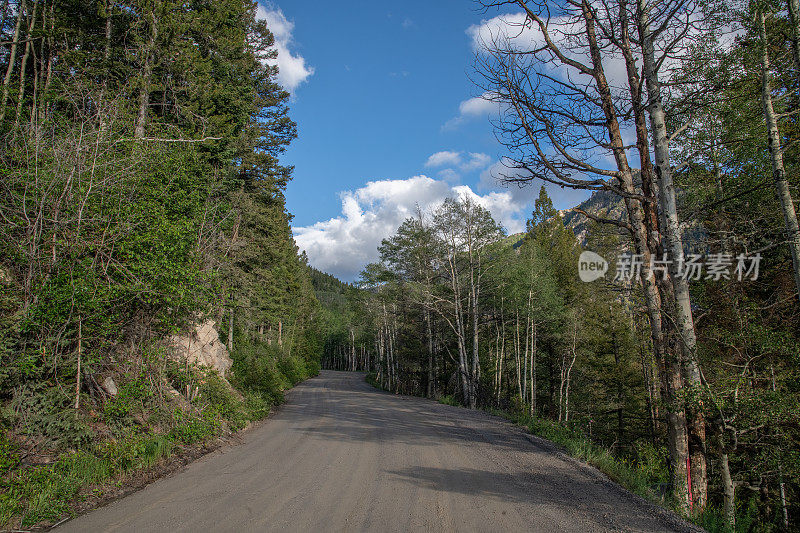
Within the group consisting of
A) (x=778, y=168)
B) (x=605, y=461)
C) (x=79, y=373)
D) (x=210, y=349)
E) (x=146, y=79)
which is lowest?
(x=605, y=461)

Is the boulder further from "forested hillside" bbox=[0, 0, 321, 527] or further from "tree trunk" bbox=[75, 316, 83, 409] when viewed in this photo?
"tree trunk" bbox=[75, 316, 83, 409]

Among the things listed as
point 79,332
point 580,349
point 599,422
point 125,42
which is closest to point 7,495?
point 79,332

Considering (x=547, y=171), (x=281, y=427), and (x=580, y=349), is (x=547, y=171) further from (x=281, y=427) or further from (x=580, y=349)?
(x=580, y=349)

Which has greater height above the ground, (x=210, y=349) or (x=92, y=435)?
(x=210, y=349)

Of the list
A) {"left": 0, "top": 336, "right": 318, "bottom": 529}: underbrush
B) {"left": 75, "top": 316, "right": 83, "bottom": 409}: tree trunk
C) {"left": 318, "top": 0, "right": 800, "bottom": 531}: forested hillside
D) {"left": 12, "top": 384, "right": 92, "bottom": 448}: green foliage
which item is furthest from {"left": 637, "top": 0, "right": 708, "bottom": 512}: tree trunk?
{"left": 75, "top": 316, "right": 83, "bottom": 409}: tree trunk

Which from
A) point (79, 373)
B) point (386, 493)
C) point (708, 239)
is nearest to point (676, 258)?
point (708, 239)

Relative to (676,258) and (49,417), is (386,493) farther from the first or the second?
(676,258)

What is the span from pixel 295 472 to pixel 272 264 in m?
15.4

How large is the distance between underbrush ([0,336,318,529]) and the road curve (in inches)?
20.6

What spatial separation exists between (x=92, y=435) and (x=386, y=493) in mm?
4668

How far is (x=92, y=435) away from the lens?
5734 mm

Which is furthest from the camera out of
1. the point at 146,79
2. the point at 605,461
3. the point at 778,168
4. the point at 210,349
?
the point at 210,349

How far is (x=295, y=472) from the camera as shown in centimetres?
585

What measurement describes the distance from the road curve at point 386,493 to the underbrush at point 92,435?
523 mm
